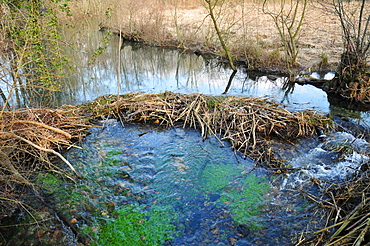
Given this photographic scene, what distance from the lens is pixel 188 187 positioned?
6223 mm

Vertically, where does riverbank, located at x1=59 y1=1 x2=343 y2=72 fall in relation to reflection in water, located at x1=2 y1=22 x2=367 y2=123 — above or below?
above

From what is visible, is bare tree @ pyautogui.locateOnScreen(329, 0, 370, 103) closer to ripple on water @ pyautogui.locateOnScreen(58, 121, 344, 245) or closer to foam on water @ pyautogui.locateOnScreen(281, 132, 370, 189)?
foam on water @ pyautogui.locateOnScreen(281, 132, 370, 189)

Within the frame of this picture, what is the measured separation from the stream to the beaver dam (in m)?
0.02

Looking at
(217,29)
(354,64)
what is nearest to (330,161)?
(354,64)

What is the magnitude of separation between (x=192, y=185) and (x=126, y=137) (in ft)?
9.51

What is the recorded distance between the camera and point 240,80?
14.3 m

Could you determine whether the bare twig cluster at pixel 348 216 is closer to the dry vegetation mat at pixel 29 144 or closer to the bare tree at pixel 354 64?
the dry vegetation mat at pixel 29 144

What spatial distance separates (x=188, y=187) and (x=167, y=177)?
0.59 m

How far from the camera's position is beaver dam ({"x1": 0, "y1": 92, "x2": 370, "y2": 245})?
16.4 feet

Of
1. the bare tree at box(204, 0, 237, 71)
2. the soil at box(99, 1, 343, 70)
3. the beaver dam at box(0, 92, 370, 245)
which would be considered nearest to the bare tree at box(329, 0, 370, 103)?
the soil at box(99, 1, 343, 70)

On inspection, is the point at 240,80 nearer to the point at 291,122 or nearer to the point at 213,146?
the point at 291,122

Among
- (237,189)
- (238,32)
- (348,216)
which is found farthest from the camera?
(238,32)

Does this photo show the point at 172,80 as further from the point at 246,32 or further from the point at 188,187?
the point at 188,187

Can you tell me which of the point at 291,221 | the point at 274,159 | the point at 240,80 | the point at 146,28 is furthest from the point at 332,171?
the point at 146,28
